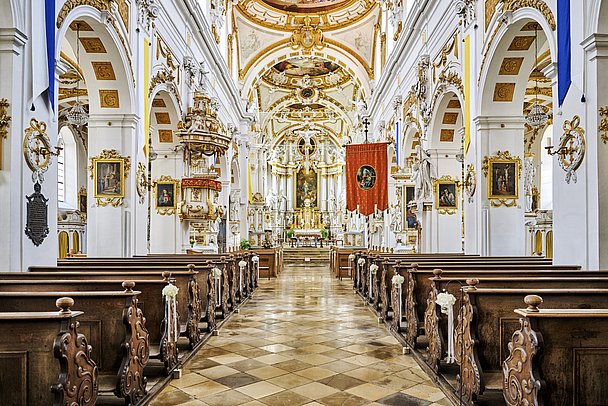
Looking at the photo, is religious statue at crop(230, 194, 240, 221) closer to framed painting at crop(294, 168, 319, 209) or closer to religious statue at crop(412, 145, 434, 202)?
religious statue at crop(412, 145, 434, 202)

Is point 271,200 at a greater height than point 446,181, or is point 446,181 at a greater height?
point 271,200

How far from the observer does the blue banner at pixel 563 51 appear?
607 cm

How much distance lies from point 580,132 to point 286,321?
4530 mm

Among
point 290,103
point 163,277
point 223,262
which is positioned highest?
point 290,103

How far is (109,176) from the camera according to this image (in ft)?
28.7

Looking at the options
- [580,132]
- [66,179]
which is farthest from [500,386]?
[66,179]

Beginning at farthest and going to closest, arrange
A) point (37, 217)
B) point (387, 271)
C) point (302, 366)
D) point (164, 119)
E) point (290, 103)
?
point (290, 103) < point (164, 119) < point (387, 271) < point (37, 217) < point (302, 366)

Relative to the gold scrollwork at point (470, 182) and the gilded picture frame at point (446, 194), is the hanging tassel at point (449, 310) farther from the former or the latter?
the gilded picture frame at point (446, 194)

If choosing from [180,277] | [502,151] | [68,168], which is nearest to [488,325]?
[180,277]

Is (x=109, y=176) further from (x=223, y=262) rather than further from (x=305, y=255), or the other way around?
(x=305, y=255)

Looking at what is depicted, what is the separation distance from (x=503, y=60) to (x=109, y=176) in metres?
6.65

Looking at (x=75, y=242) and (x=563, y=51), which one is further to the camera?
(x=75, y=242)

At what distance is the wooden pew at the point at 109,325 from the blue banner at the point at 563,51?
5.22m

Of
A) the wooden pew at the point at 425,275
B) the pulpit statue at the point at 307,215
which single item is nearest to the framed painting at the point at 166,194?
the wooden pew at the point at 425,275
